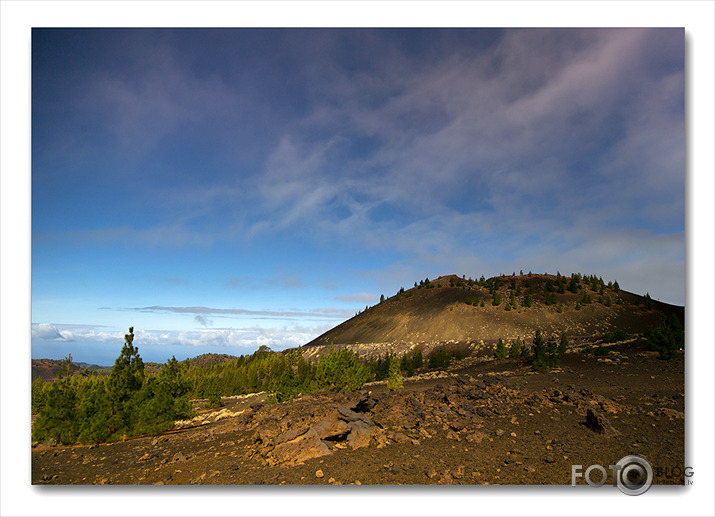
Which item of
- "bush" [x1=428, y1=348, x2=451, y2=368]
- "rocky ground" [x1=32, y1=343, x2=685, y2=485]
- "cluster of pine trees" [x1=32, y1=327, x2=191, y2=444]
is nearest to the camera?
"rocky ground" [x1=32, y1=343, x2=685, y2=485]

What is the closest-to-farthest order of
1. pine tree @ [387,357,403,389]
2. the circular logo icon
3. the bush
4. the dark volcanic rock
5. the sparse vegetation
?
the circular logo icon
the dark volcanic rock
the sparse vegetation
pine tree @ [387,357,403,389]
the bush

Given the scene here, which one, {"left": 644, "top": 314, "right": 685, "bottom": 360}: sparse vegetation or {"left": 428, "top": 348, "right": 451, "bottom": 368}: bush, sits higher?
{"left": 644, "top": 314, "right": 685, "bottom": 360}: sparse vegetation

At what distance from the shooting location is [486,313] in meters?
66.5

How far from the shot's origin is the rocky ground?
717 cm

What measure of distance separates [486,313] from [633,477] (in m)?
62.5

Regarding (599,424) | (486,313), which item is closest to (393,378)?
(599,424)

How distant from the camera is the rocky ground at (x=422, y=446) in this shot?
717cm

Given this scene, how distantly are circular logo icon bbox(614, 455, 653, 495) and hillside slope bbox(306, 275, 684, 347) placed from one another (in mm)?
37140

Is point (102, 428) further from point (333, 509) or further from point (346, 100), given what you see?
point (346, 100)

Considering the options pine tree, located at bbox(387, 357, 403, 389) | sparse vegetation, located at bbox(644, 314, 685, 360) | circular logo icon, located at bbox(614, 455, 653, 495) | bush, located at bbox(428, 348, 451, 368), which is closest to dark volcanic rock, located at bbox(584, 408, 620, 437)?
circular logo icon, located at bbox(614, 455, 653, 495)

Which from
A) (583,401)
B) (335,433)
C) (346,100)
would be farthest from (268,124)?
(583,401)

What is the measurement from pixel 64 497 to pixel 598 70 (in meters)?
16.2

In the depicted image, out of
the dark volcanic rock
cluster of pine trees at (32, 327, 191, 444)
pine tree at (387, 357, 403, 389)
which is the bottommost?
pine tree at (387, 357, 403, 389)

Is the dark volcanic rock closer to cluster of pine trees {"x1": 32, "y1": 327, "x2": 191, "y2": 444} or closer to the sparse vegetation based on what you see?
the sparse vegetation
